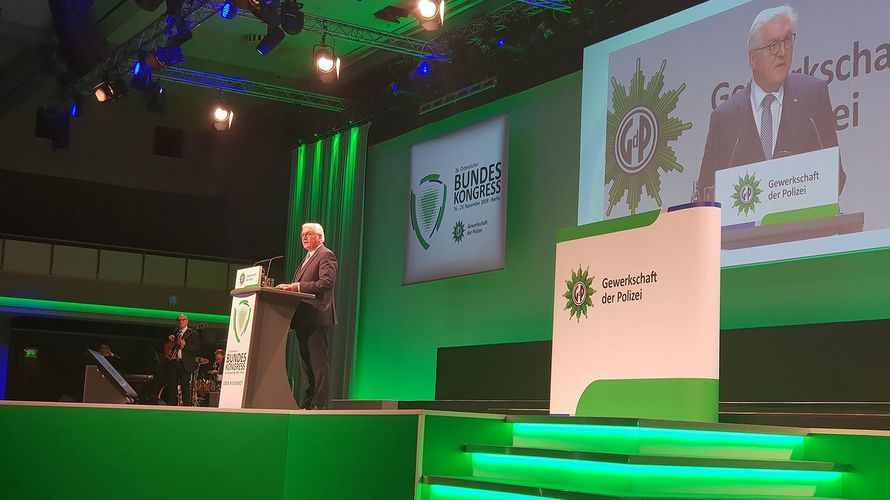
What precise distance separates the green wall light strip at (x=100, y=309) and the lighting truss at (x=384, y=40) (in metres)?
7.63

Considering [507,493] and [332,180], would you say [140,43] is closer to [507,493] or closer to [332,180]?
[332,180]

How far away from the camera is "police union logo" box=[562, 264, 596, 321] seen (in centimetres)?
432

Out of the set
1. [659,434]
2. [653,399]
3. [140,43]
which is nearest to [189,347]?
[140,43]

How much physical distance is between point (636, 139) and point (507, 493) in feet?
14.9

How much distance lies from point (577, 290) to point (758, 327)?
2.93 m

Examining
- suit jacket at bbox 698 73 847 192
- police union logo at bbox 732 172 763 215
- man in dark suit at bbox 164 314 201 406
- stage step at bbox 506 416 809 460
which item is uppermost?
suit jacket at bbox 698 73 847 192

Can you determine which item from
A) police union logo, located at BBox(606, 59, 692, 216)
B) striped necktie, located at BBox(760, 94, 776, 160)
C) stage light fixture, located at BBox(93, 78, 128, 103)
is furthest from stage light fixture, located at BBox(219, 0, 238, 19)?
striped necktie, located at BBox(760, 94, 776, 160)

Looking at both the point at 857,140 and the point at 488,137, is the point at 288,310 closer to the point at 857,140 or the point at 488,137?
the point at 857,140

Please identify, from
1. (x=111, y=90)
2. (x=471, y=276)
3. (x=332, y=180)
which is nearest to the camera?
(x=471, y=276)

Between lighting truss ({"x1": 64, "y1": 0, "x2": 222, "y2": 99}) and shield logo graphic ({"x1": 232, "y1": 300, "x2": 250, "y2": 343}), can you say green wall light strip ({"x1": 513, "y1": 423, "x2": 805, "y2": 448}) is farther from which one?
lighting truss ({"x1": 64, "y1": 0, "x2": 222, "y2": 99})

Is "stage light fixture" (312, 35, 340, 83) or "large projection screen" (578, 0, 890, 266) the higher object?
"stage light fixture" (312, 35, 340, 83)

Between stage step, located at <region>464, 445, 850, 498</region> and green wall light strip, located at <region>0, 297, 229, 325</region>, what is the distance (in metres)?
13.1

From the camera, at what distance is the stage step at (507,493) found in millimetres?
3373

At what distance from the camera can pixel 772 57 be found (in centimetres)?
675
